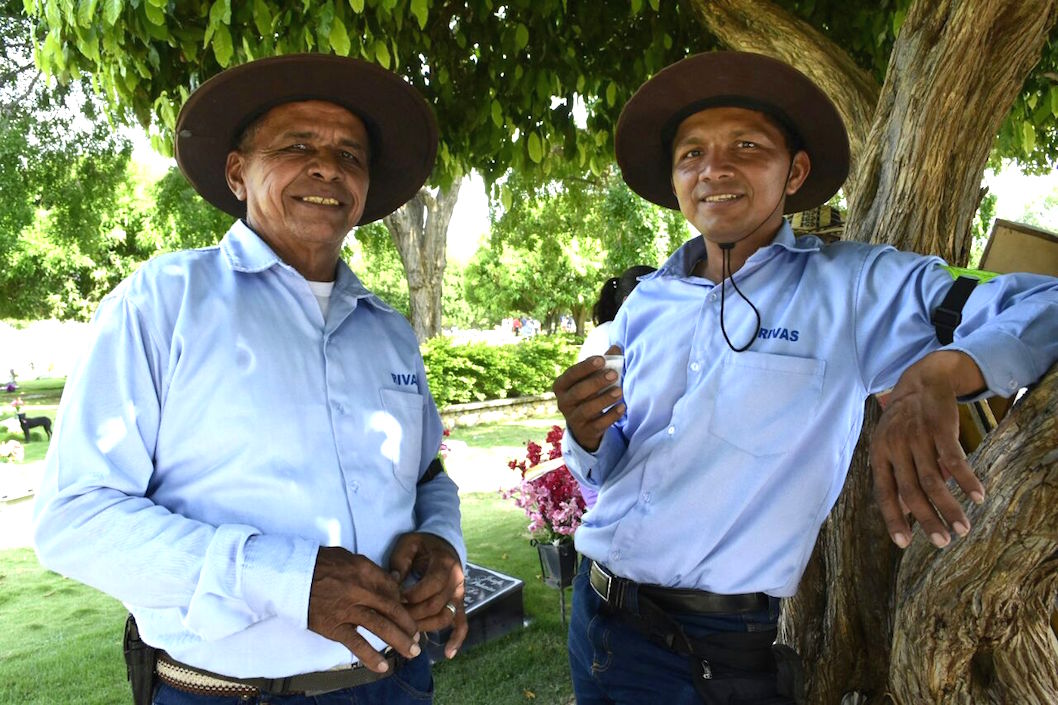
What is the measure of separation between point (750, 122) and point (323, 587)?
1674 mm

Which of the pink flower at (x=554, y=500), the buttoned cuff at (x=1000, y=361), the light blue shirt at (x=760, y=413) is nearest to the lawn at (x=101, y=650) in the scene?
the pink flower at (x=554, y=500)

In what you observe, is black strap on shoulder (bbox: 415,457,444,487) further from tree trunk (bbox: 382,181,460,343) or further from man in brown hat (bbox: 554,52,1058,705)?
tree trunk (bbox: 382,181,460,343)

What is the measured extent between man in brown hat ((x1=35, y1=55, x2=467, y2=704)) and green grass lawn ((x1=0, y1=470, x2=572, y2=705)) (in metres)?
2.88

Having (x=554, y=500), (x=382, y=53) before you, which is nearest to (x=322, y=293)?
(x=382, y=53)

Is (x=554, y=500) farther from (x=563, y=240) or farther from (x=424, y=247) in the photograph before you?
(x=563, y=240)

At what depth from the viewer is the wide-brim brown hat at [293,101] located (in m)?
1.98

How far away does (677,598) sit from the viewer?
196 centimetres

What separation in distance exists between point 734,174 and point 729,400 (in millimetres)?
638

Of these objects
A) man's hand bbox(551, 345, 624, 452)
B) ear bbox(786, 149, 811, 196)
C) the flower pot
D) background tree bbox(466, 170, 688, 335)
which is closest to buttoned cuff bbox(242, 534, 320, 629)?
man's hand bbox(551, 345, 624, 452)

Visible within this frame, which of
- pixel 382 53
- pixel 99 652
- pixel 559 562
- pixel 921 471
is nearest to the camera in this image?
pixel 921 471

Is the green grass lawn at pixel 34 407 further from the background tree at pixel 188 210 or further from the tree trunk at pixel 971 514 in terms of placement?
the tree trunk at pixel 971 514

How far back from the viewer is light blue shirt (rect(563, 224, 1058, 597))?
1.80 meters

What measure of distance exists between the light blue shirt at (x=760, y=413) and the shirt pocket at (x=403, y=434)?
1.43 ft

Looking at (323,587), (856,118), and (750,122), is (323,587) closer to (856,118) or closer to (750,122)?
(750,122)
